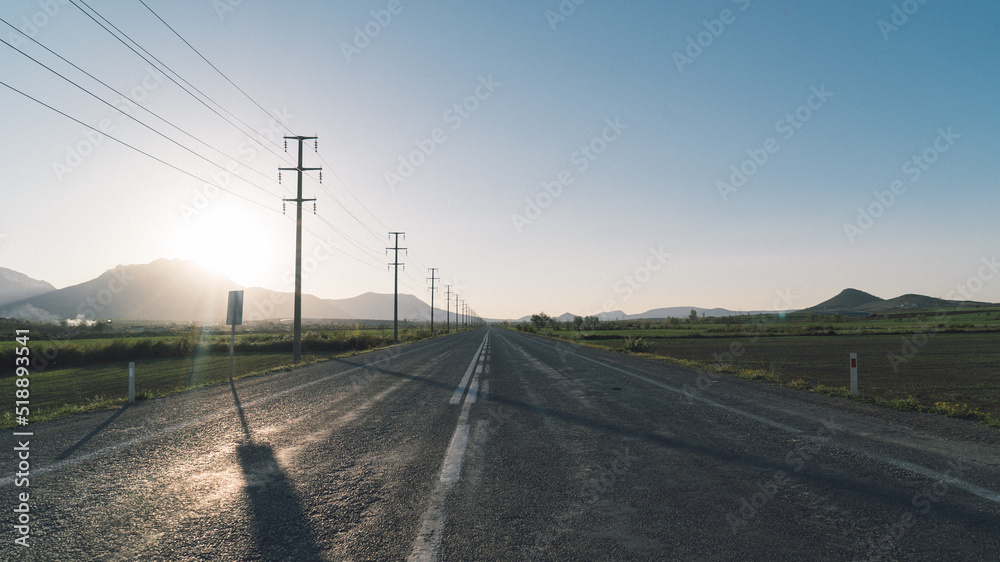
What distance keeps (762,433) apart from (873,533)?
3.39 m

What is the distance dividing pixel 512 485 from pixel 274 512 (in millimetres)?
2175

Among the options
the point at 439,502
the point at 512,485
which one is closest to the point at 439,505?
the point at 439,502

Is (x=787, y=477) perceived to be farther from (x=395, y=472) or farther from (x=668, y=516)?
(x=395, y=472)

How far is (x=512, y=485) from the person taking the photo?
4.40 metres

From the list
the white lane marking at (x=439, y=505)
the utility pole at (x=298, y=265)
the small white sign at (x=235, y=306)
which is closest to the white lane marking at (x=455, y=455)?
the white lane marking at (x=439, y=505)

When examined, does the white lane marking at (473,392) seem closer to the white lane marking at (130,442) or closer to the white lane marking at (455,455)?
the white lane marking at (455,455)

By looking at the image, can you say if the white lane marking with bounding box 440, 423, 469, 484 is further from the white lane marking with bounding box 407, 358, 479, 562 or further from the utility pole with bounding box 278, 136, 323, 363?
the utility pole with bounding box 278, 136, 323, 363

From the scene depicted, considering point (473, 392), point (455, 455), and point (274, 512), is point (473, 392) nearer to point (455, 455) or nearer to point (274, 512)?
point (455, 455)

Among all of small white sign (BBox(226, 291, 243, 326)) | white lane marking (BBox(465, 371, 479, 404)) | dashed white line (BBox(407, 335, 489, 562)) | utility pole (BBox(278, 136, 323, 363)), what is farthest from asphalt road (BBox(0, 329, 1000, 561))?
utility pole (BBox(278, 136, 323, 363))

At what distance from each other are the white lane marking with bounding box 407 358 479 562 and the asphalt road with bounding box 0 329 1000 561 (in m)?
0.02

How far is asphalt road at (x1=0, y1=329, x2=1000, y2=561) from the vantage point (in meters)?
3.17

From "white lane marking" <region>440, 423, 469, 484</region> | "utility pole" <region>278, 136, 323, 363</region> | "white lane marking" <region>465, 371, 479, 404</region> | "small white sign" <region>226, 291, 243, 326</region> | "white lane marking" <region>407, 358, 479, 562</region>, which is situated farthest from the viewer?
"utility pole" <region>278, 136, 323, 363</region>

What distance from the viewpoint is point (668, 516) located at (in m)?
3.60

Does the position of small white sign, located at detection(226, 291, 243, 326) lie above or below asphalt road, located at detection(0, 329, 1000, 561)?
above
